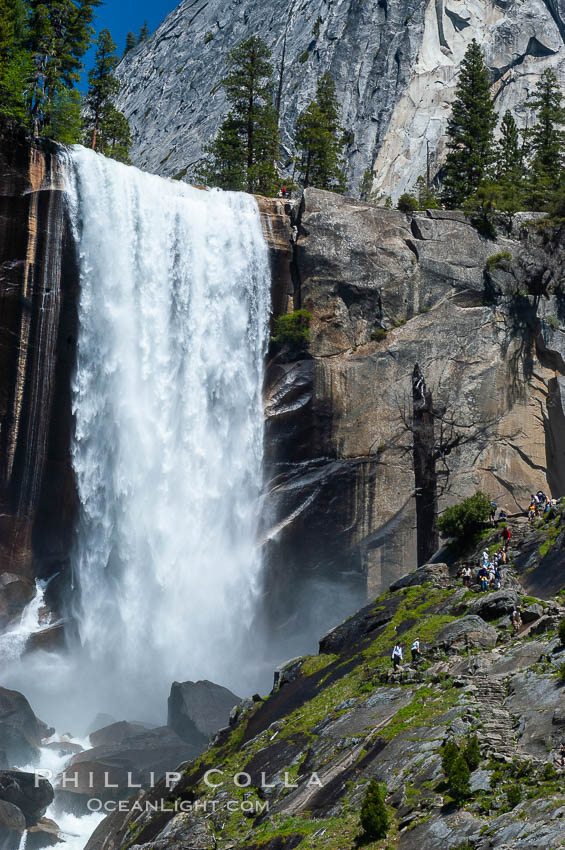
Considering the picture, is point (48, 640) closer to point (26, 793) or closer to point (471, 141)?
point (26, 793)

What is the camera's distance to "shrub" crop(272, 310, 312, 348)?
46.6m

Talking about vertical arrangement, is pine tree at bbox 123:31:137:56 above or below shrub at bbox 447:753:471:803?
above

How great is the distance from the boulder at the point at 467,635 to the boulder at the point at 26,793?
15.1 m

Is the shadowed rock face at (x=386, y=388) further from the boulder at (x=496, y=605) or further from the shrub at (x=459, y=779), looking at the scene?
the shrub at (x=459, y=779)

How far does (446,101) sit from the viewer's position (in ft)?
263

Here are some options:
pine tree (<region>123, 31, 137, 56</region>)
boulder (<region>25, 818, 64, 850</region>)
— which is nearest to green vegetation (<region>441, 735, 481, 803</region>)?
boulder (<region>25, 818, 64, 850</region>)

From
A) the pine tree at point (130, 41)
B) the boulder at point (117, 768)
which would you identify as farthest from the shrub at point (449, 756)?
the pine tree at point (130, 41)

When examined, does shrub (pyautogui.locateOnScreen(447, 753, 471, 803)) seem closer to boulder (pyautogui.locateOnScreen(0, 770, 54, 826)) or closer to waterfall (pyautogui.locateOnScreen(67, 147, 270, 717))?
boulder (pyautogui.locateOnScreen(0, 770, 54, 826))

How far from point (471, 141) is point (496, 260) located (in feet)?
50.7

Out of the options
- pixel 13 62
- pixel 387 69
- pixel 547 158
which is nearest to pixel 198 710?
pixel 13 62

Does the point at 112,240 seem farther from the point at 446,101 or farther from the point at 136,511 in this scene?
the point at 446,101

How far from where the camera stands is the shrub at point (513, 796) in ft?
42.2

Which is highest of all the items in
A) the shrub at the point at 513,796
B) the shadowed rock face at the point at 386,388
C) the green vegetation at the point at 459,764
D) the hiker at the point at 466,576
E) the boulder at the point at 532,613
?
the shadowed rock face at the point at 386,388

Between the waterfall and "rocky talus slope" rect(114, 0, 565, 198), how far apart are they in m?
34.4
